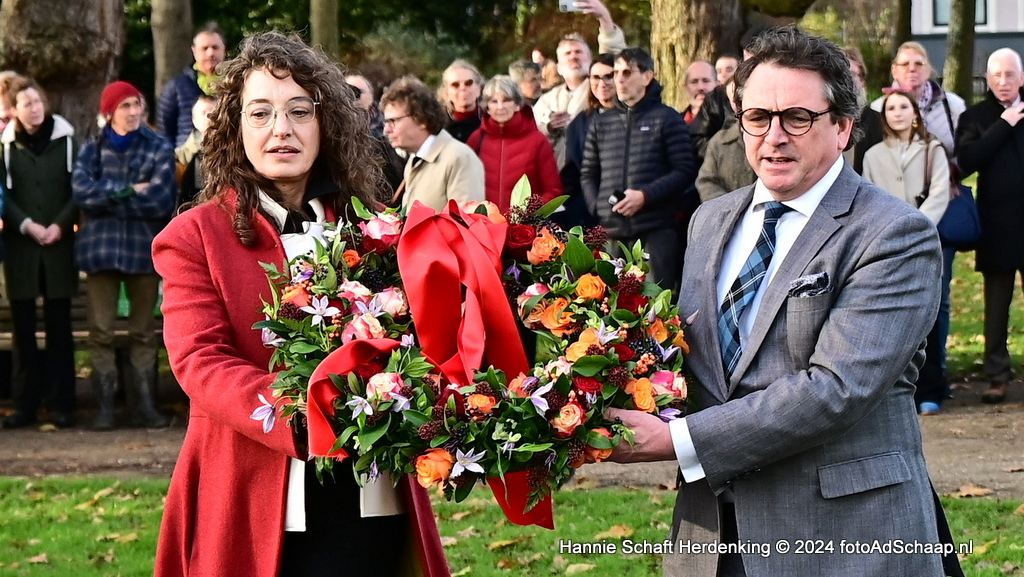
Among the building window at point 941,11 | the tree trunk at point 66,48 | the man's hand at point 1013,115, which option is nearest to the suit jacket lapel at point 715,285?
the man's hand at point 1013,115

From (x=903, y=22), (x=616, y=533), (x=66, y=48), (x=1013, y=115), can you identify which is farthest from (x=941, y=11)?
(x=616, y=533)

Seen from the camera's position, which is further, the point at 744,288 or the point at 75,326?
the point at 75,326

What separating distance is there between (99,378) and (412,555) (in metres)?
7.64

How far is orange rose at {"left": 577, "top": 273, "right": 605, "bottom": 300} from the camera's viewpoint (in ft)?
11.9

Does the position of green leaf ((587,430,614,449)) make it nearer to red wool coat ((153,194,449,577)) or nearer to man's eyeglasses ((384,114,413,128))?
red wool coat ((153,194,449,577))

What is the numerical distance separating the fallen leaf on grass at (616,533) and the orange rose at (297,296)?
3.88 metres

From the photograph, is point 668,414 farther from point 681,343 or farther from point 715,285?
point 715,285

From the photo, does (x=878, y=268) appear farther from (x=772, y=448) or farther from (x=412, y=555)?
(x=412, y=555)

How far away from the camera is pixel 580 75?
12.7 meters

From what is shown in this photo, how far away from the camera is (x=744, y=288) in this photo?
3666 millimetres

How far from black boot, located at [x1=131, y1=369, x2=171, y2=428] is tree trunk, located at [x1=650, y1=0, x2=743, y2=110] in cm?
581

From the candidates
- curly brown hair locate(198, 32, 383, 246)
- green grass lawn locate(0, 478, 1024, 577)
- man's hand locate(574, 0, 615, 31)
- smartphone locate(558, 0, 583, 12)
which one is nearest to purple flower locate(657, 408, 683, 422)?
curly brown hair locate(198, 32, 383, 246)

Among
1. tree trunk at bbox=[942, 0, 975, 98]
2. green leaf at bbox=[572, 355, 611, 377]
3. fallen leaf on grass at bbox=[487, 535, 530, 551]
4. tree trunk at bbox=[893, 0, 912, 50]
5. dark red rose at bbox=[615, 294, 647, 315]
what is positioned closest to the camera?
green leaf at bbox=[572, 355, 611, 377]

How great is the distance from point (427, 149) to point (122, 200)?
2.39 metres
